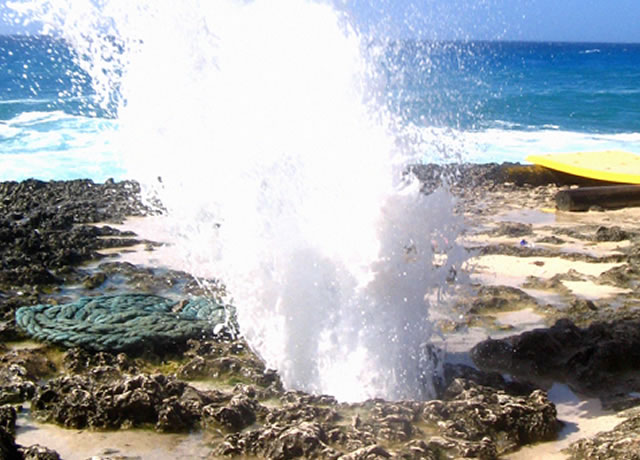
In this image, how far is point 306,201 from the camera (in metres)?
4.07

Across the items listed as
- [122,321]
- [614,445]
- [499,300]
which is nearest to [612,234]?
[499,300]

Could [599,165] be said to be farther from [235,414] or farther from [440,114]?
[235,414]

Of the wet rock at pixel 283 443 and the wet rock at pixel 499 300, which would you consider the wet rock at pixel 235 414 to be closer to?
the wet rock at pixel 283 443

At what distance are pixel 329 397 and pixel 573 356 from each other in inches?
64.6

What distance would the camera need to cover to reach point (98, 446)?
3600 mm

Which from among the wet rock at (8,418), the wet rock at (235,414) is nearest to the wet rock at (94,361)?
the wet rock at (8,418)

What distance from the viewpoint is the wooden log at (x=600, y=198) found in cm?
947

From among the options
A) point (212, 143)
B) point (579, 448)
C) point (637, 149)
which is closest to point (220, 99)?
point (212, 143)

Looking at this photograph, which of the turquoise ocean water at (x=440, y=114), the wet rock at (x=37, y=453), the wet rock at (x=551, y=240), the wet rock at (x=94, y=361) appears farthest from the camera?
the turquoise ocean water at (x=440, y=114)

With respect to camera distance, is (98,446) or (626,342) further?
(626,342)

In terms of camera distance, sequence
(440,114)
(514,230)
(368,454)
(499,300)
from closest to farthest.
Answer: (368,454)
(499,300)
(514,230)
(440,114)

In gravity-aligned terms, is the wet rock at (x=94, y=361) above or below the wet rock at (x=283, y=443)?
above

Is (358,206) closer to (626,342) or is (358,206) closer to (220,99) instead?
(220,99)

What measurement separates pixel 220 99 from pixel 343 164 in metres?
0.91
